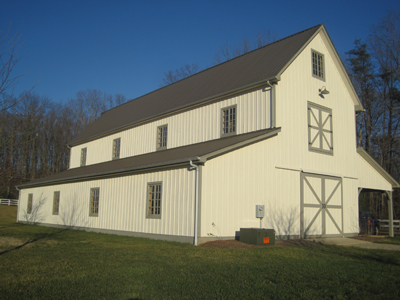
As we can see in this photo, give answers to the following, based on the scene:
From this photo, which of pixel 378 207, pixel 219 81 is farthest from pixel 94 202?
pixel 378 207

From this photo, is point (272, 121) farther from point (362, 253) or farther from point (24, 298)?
point (24, 298)

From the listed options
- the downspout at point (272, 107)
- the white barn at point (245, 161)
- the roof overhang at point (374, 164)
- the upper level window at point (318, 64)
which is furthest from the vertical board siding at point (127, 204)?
the roof overhang at point (374, 164)

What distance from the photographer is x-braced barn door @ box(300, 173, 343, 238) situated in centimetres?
1708

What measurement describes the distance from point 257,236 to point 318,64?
10.2 metres

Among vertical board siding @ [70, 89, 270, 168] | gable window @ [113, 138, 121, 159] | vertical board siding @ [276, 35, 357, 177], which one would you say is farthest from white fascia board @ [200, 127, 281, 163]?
gable window @ [113, 138, 121, 159]

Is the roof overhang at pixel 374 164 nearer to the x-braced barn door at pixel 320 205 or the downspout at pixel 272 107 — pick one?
the x-braced barn door at pixel 320 205

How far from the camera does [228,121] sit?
1775 centimetres

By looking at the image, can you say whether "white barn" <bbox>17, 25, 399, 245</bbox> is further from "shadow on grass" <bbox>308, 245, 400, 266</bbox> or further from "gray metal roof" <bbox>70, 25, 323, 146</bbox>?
"shadow on grass" <bbox>308, 245, 400, 266</bbox>

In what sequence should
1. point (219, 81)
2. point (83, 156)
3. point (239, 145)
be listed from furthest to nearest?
point (83, 156)
point (219, 81)
point (239, 145)

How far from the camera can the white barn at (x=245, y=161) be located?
14273mm

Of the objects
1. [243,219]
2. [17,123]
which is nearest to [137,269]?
[17,123]

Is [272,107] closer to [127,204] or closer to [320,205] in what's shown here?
[320,205]

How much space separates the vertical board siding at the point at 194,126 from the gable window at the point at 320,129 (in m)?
2.98

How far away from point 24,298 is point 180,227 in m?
8.29
